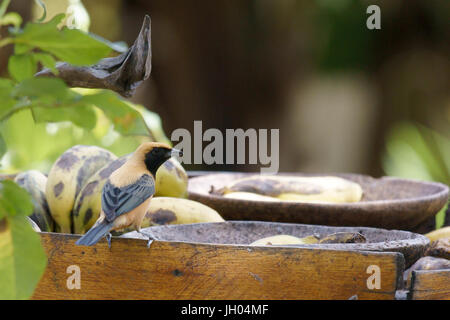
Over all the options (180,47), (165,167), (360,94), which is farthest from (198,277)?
(360,94)

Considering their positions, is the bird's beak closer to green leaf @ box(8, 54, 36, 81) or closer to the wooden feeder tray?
the wooden feeder tray

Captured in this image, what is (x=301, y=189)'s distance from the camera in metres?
1.39

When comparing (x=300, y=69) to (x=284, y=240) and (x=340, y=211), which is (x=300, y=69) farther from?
(x=284, y=240)

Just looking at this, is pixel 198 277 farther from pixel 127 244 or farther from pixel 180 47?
pixel 180 47

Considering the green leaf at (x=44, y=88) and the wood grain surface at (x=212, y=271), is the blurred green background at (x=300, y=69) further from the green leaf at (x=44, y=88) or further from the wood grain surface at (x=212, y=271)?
the green leaf at (x=44, y=88)

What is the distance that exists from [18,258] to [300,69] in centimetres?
324

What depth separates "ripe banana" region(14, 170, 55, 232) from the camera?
112 centimetres

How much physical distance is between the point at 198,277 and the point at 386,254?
220 millimetres

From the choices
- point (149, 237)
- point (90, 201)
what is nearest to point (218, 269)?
point (149, 237)

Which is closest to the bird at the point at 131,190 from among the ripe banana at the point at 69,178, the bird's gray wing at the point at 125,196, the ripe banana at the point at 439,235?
the bird's gray wing at the point at 125,196

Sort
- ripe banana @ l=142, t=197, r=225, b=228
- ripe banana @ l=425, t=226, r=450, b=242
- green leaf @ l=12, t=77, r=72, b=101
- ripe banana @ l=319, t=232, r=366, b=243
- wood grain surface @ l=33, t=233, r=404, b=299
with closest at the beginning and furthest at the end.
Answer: green leaf @ l=12, t=77, r=72, b=101 < wood grain surface @ l=33, t=233, r=404, b=299 < ripe banana @ l=319, t=232, r=366, b=243 < ripe banana @ l=142, t=197, r=225, b=228 < ripe banana @ l=425, t=226, r=450, b=242

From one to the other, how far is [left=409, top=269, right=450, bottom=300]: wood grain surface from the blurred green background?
8.58ft

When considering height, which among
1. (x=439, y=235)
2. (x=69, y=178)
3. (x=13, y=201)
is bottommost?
(x=439, y=235)

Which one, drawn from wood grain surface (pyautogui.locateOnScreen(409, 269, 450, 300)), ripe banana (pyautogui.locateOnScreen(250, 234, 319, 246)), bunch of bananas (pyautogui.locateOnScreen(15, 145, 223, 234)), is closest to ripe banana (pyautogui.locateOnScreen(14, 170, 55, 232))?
bunch of bananas (pyautogui.locateOnScreen(15, 145, 223, 234))
